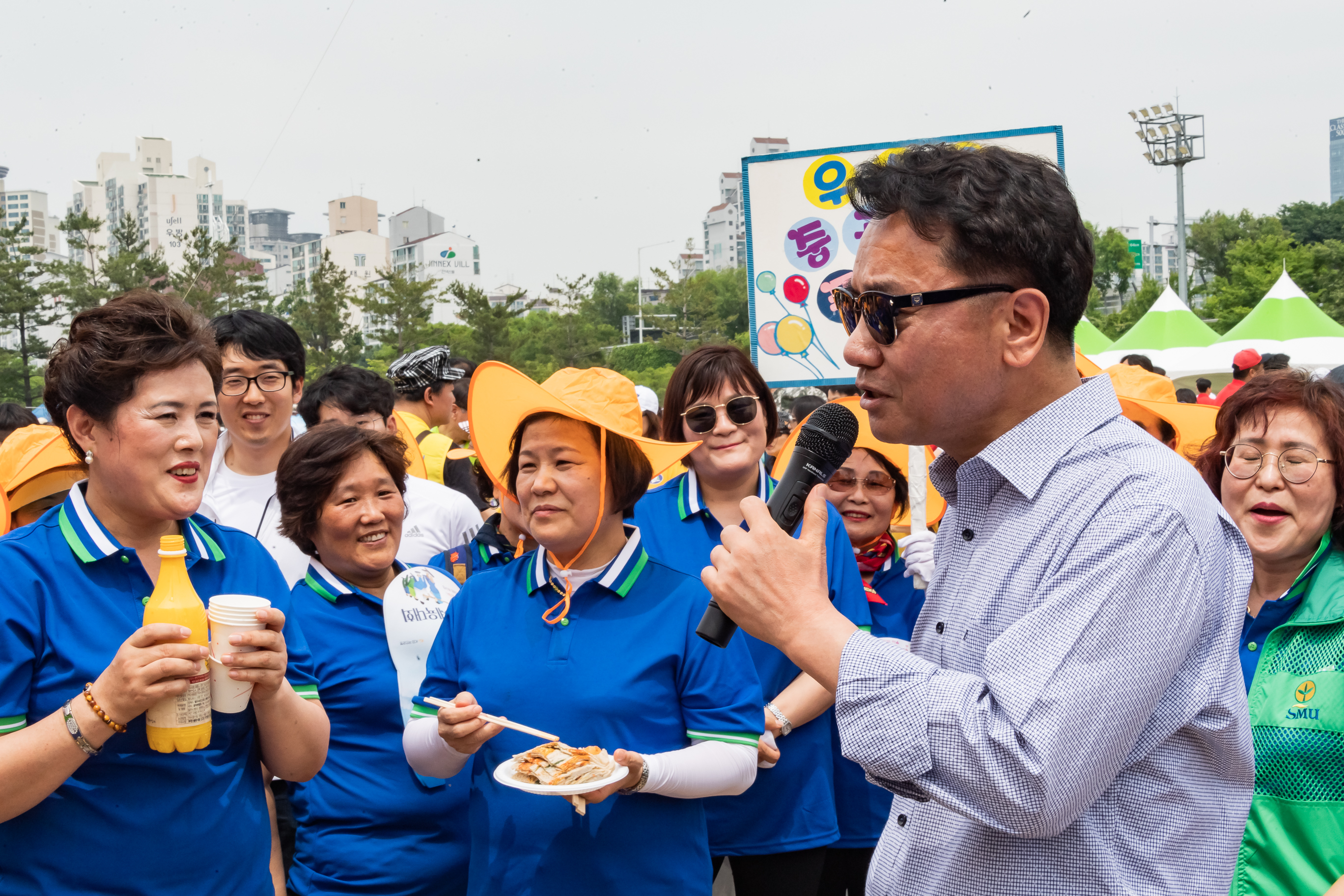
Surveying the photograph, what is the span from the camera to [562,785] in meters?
2.12

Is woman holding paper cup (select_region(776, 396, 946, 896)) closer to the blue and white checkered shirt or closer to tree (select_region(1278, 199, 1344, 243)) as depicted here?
the blue and white checkered shirt

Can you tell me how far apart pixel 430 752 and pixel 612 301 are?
288 feet

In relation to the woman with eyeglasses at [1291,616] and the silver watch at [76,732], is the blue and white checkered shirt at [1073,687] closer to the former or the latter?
the woman with eyeglasses at [1291,616]

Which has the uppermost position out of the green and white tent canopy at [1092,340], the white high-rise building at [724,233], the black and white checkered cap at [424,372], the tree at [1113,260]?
the white high-rise building at [724,233]

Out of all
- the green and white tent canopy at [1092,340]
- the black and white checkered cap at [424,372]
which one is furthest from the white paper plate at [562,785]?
the green and white tent canopy at [1092,340]

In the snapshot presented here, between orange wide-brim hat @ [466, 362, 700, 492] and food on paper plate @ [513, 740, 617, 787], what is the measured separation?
787 millimetres

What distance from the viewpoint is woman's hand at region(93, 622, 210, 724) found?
188 cm

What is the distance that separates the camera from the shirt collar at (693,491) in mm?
3674

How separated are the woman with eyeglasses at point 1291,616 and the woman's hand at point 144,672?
210 centimetres

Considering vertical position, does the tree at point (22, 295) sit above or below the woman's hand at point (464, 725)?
above

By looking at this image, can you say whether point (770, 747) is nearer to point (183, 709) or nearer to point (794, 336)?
point (183, 709)

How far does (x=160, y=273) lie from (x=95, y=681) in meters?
42.8

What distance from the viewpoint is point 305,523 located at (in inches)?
133

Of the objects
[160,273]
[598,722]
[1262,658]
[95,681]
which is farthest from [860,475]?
[160,273]
